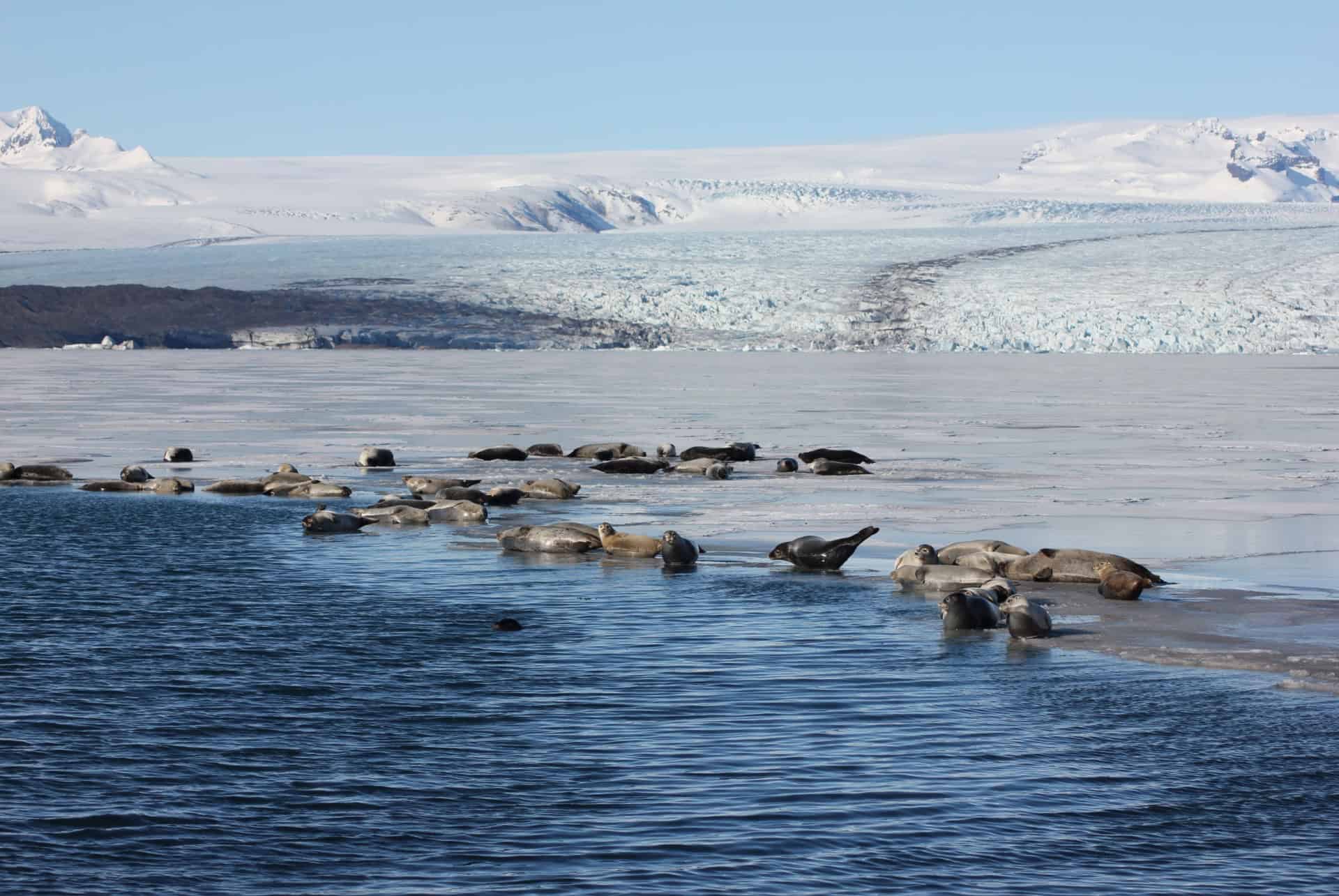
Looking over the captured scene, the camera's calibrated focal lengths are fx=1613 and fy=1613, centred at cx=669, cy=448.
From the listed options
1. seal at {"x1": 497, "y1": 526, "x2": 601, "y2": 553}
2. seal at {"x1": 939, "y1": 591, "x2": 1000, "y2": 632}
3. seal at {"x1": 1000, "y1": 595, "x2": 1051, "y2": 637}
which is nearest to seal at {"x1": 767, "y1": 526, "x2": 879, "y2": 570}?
seal at {"x1": 497, "y1": 526, "x2": 601, "y2": 553}

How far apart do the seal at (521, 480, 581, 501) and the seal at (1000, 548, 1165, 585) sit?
195 inches

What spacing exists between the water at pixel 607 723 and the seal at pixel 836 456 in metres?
3.11

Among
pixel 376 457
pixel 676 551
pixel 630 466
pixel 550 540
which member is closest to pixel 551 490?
pixel 630 466

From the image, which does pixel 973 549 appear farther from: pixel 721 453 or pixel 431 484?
pixel 721 453

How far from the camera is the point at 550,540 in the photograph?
10.2 metres

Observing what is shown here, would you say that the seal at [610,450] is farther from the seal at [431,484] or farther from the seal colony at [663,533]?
the seal at [431,484]

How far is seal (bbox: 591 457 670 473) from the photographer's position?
1508 cm

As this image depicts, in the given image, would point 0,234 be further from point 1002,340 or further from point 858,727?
point 858,727

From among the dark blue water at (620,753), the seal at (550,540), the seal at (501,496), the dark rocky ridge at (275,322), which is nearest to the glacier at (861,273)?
the dark rocky ridge at (275,322)

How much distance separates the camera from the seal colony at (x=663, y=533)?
8.14 m

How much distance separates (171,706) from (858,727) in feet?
8.12

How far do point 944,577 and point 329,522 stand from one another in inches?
177

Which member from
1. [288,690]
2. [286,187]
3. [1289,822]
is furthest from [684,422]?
[286,187]

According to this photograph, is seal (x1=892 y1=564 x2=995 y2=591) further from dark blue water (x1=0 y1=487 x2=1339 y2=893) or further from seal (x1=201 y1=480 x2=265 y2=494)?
seal (x1=201 y1=480 x2=265 y2=494)
